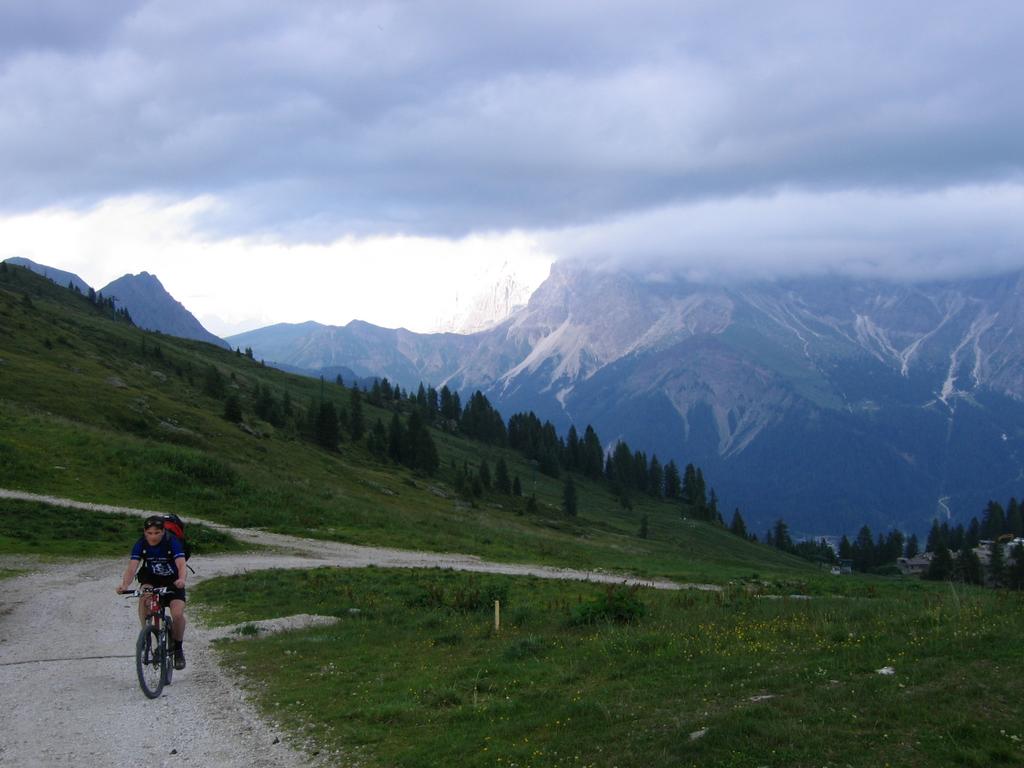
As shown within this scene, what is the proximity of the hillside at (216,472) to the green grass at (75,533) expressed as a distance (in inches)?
175

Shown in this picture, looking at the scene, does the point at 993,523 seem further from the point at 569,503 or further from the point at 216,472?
the point at 216,472

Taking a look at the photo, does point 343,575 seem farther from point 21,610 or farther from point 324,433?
point 324,433

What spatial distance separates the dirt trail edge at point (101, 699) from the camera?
1133 cm

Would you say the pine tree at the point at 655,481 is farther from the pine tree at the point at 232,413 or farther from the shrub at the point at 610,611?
the shrub at the point at 610,611

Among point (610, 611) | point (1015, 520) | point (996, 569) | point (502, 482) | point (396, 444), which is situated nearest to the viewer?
point (610, 611)

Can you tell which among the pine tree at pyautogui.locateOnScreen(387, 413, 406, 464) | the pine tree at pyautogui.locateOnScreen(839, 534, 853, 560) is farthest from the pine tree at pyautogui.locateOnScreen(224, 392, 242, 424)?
the pine tree at pyautogui.locateOnScreen(839, 534, 853, 560)

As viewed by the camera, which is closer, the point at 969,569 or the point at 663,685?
the point at 663,685

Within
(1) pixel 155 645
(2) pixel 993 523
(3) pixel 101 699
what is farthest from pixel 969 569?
(3) pixel 101 699

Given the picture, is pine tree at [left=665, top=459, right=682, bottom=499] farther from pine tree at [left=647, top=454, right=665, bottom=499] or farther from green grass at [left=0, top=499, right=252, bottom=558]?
green grass at [left=0, top=499, right=252, bottom=558]

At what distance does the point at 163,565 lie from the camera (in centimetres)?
1509

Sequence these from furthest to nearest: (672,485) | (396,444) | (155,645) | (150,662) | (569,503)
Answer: (672,485) < (569,503) < (396,444) < (155,645) < (150,662)

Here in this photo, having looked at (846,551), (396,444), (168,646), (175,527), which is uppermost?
(396,444)

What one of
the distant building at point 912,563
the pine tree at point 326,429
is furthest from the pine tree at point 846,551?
the pine tree at point 326,429

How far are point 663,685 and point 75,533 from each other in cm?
3222
